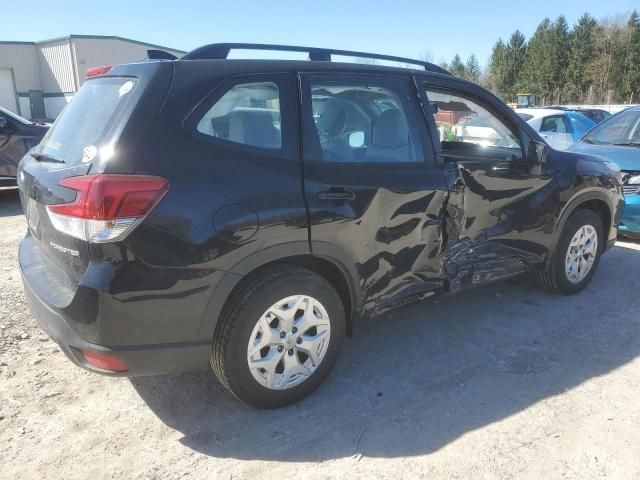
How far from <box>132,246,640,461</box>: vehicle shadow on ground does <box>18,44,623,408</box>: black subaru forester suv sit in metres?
0.23

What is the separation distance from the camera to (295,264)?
9.16 feet

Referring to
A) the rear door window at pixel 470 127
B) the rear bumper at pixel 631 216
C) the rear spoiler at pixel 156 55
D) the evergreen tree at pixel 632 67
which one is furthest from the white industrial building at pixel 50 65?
the evergreen tree at pixel 632 67

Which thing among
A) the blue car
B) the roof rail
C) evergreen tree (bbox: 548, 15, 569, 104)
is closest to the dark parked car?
the roof rail

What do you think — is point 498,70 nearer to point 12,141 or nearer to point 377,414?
point 12,141

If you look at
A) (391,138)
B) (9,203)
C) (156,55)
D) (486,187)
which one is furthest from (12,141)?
(486,187)

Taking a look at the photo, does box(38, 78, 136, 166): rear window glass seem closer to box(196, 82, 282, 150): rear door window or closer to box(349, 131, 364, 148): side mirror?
box(196, 82, 282, 150): rear door window

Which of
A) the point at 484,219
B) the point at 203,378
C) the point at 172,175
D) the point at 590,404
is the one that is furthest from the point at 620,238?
the point at 172,175

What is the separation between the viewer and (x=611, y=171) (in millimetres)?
4500

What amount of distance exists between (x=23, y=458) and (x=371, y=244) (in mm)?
2037

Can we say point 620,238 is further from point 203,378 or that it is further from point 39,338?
point 39,338

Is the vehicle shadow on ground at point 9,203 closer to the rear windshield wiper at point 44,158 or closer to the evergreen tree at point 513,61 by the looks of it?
the rear windshield wiper at point 44,158

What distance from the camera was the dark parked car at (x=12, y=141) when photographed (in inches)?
316

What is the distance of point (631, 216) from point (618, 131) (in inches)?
65.5

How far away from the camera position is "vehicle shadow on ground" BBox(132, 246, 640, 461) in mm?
2641
